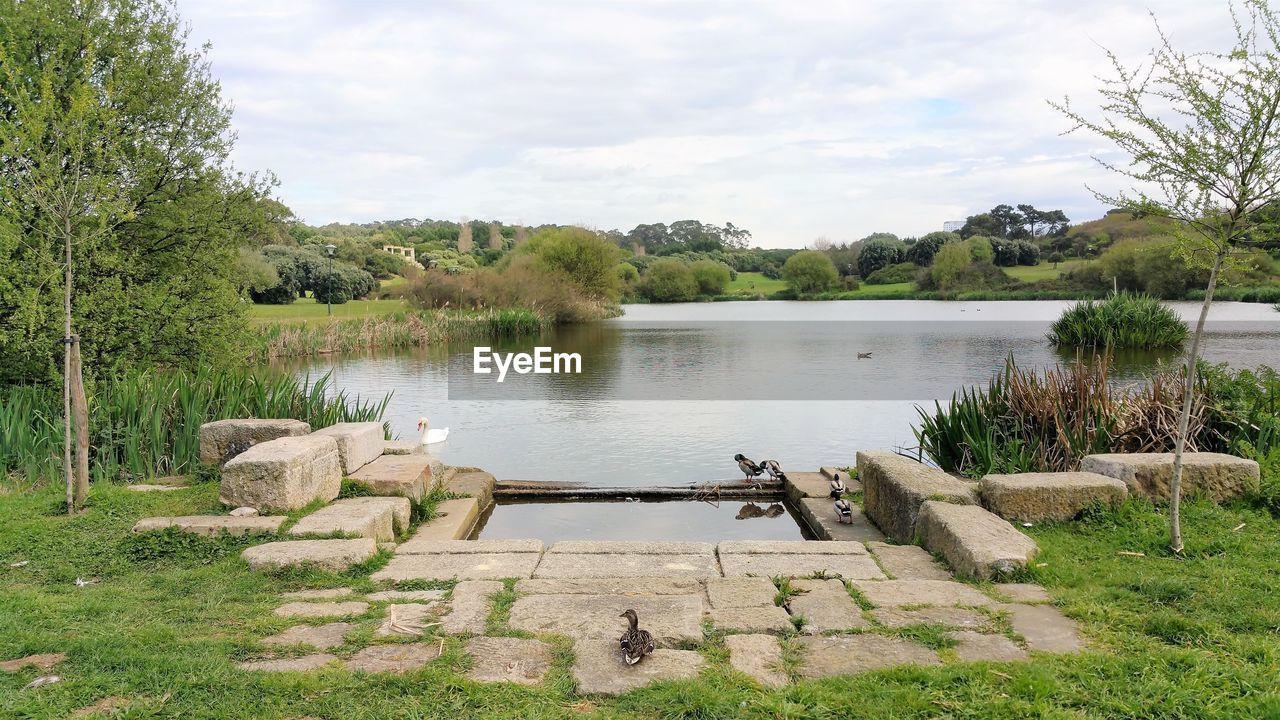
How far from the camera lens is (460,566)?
4.57 metres

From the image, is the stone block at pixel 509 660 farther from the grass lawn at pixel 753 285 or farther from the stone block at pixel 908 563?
the grass lawn at pixel 753 285

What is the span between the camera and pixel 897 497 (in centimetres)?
566

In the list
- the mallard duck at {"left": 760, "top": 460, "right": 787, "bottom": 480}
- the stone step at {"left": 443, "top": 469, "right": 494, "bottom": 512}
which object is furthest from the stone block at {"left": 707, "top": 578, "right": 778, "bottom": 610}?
the mallard duck at {"left": 760, "top": 460, "right": 787, "bottom": 480}

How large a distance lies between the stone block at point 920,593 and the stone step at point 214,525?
348 centimetres

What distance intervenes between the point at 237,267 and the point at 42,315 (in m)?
2.75

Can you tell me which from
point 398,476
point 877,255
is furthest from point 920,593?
point 877,255

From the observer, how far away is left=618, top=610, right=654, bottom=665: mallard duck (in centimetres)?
304

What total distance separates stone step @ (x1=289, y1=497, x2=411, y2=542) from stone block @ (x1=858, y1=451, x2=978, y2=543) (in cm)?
348

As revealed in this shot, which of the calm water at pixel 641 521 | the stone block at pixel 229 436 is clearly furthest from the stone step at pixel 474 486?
the stone block at pixel 229 436

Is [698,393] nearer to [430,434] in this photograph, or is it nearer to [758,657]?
[430,434]

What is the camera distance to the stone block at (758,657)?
2961mm

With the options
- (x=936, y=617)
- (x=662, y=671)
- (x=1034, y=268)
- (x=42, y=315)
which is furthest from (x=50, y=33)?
(x=1034, y=268)

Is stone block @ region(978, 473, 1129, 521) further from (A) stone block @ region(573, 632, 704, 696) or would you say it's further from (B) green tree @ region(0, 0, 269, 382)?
(B) green tree @ region(0, 0, 269, 382)

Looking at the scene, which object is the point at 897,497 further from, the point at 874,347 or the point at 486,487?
the point at 874,347
